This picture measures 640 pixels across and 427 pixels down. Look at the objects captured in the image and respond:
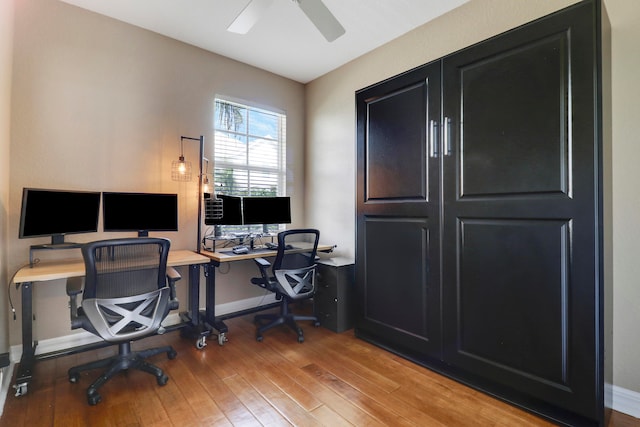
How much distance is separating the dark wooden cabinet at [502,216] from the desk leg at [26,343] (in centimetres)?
243

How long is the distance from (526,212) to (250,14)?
83.3 inches

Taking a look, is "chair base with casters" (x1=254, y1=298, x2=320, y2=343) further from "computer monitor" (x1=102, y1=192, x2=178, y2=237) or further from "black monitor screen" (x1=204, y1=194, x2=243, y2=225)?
"computer monitor" (x1=102, y1=192, x2=178, y2=237)

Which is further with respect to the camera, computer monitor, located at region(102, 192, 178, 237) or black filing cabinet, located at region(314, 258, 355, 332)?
black filing cabinet, located at region(314, 258, 355, 332)

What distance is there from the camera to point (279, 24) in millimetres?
2842

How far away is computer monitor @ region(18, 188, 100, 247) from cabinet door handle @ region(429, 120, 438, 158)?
264 cm

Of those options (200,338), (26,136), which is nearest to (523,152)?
(200,338)

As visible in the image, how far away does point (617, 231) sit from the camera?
6.09 feet

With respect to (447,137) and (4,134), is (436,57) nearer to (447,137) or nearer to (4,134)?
(447,137)

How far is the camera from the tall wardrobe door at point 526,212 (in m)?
1.58

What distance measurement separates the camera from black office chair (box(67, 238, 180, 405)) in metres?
1.83

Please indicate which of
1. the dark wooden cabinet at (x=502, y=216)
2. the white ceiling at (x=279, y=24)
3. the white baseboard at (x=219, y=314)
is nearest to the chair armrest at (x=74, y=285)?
the white baseboard at (x=219, y=314)

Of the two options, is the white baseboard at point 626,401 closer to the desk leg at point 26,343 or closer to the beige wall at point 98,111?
the beige wall at point 98,111

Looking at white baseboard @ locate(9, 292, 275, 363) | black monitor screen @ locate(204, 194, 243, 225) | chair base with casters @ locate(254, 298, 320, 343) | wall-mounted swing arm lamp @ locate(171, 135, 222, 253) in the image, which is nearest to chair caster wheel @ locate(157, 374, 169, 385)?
chair base with casters @ locate(254, 298, 320, 343)

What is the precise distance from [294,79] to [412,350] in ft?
11.3
